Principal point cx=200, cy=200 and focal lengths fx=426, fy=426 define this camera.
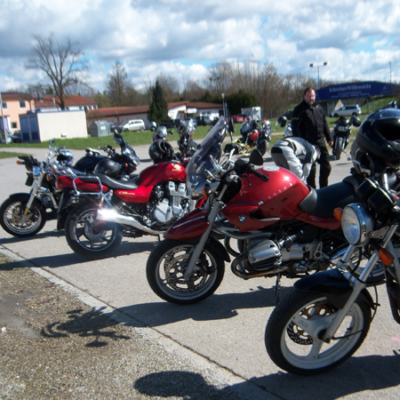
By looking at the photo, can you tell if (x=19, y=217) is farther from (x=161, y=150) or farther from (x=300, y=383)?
(x=300, y=383)

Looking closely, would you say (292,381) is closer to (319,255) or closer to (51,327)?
(319,255)

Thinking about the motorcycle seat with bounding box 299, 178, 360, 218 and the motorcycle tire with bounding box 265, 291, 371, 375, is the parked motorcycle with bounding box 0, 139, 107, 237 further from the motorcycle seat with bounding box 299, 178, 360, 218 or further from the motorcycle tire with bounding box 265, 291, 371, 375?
the motorcycle tire with bounding box 265, 291, 371, 375

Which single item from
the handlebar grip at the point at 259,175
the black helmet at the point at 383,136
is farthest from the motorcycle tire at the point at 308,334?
Result: the handlebar grip at the point at 259,175

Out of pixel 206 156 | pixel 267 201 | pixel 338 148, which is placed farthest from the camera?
pixel 338 148

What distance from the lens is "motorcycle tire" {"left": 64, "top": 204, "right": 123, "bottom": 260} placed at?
502 centimetres

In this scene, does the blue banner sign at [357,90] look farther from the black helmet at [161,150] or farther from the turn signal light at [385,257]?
the turn signal light at [385,257]

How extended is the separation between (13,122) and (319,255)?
85.5 m

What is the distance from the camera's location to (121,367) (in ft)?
9.43

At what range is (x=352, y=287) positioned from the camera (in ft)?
7.88

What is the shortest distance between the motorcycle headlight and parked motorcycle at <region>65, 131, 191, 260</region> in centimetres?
320

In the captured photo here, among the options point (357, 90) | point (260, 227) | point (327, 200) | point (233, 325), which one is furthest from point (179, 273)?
point (357, 90)

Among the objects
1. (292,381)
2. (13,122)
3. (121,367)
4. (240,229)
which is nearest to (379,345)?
(292,381)

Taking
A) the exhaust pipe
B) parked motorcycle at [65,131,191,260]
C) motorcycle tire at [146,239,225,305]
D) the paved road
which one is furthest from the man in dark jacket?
motorcycle tire at [146,239,225,305]

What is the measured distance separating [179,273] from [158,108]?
65892 mm
